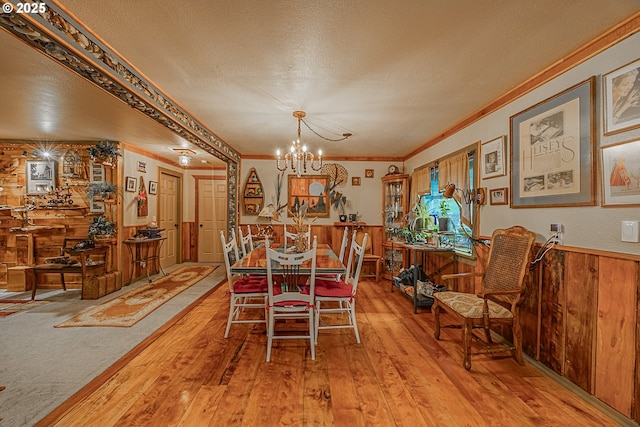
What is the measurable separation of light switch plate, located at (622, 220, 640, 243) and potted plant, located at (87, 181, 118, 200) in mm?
5867

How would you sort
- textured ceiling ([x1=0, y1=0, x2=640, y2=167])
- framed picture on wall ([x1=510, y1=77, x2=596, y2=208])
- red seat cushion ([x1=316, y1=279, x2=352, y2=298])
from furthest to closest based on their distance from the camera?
red seat cushion ([x1=316, y1=279, x2=352, y2=298]) → framed picture on wall ([x1=510, y1=77, x2=596, y2=208]) → textured ceiling ([x1=0, y1=0, x2=640, y2=167])

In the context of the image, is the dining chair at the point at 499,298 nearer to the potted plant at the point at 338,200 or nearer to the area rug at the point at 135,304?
the potted plant at the point at 338,200

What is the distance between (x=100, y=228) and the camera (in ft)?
14.2

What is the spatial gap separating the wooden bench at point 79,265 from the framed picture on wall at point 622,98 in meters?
5.82

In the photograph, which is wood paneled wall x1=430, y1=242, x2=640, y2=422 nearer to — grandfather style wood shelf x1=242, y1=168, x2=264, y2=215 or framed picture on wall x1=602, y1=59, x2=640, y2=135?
framed picture on wall x1=602, y1=59, x2=640, y2=135

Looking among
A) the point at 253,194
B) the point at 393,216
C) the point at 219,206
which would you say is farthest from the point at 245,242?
the point at 219,206

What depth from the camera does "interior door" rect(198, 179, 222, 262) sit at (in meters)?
6.83

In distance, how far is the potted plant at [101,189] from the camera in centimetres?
438

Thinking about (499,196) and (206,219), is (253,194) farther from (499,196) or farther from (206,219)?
(499,196)

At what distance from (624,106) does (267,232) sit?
4879mm

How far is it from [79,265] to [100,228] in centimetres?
60

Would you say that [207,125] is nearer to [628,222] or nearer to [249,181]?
[249,181]

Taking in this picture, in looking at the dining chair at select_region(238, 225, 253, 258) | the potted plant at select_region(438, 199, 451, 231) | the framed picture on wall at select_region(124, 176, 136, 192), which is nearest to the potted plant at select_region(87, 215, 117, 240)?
the framed picture on wall at select_region(124, 176, 136, 192)

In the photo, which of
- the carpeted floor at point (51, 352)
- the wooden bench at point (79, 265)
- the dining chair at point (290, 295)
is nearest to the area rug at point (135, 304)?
the carpeted floor at point (51, 352)
